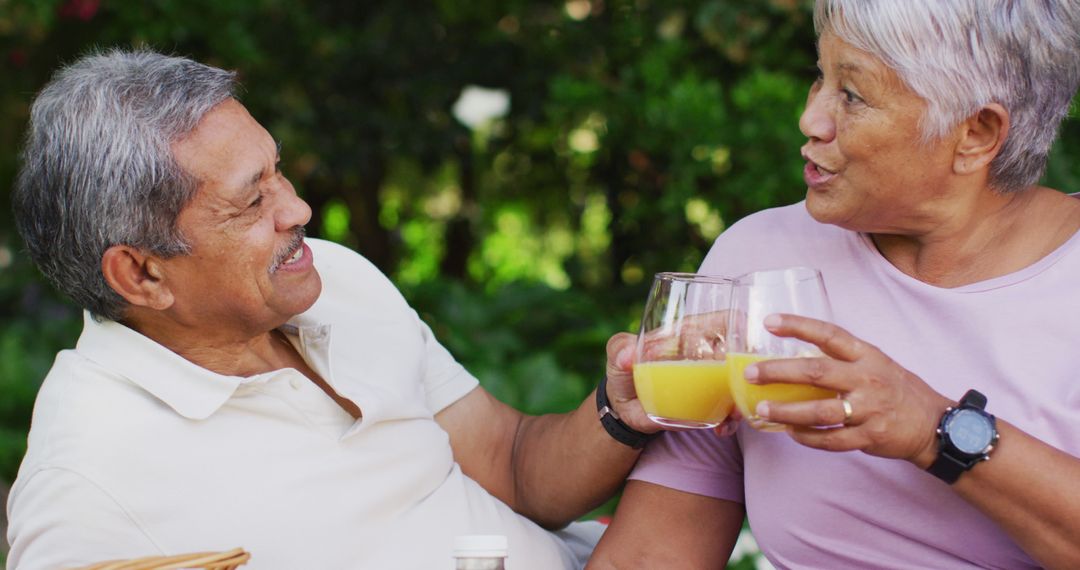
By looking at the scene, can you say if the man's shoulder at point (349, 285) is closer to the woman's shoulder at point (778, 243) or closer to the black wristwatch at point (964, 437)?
the woman's shoulder at point (778, 243)

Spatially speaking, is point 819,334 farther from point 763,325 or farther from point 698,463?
point 698,463

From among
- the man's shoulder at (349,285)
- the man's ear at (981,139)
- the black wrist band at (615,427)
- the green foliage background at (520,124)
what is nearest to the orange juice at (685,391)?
the black wrist band at (615,427)

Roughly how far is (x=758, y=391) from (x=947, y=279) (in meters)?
0.65

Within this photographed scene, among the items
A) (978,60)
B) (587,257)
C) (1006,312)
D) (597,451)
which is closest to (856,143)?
(978,60)

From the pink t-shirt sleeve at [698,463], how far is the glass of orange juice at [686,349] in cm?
43

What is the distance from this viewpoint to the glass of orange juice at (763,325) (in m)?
1.80

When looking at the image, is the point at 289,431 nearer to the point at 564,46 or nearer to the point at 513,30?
the point at 564,46

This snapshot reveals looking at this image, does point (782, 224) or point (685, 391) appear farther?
point (782, 224)

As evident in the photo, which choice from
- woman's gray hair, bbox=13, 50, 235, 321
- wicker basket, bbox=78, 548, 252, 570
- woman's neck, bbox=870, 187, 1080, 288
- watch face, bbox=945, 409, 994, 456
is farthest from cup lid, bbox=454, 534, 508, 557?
woman's neck, bbox=870, 187, 1080, 288

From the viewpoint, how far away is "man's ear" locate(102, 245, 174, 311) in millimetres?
2293

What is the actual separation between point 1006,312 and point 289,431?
1349 millimetres

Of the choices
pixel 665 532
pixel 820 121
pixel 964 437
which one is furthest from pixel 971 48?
pixel 665 532

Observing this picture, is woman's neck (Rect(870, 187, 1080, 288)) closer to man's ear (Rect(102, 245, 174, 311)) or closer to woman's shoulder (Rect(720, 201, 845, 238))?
woman's shoulder (Rect(720, 201, 845, 238))

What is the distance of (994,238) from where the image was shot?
2.28 m
